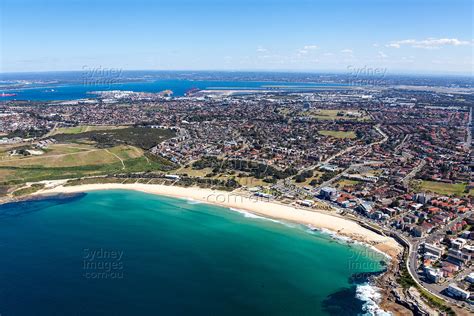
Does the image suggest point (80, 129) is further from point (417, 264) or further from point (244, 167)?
point (417, 264)

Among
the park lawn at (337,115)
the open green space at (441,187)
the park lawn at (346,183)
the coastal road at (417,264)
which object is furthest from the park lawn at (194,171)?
the park lawn at (337,115)

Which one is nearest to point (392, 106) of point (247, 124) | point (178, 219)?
point (247, 124)

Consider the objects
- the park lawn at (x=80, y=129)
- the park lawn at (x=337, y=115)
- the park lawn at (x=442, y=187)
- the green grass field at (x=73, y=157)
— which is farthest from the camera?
the park lawn at (x=337, y=115)

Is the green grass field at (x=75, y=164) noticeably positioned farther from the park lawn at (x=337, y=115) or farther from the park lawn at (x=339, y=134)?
the park lawn at (x=337, y=115)

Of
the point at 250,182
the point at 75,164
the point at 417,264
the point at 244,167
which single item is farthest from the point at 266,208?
the point at 75,164

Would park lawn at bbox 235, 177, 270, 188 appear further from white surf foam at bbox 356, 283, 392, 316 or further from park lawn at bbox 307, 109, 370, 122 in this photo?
park lawn at bbox 307, 109, 370, 122

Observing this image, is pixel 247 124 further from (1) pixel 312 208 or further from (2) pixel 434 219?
(2) pixel 434 219
